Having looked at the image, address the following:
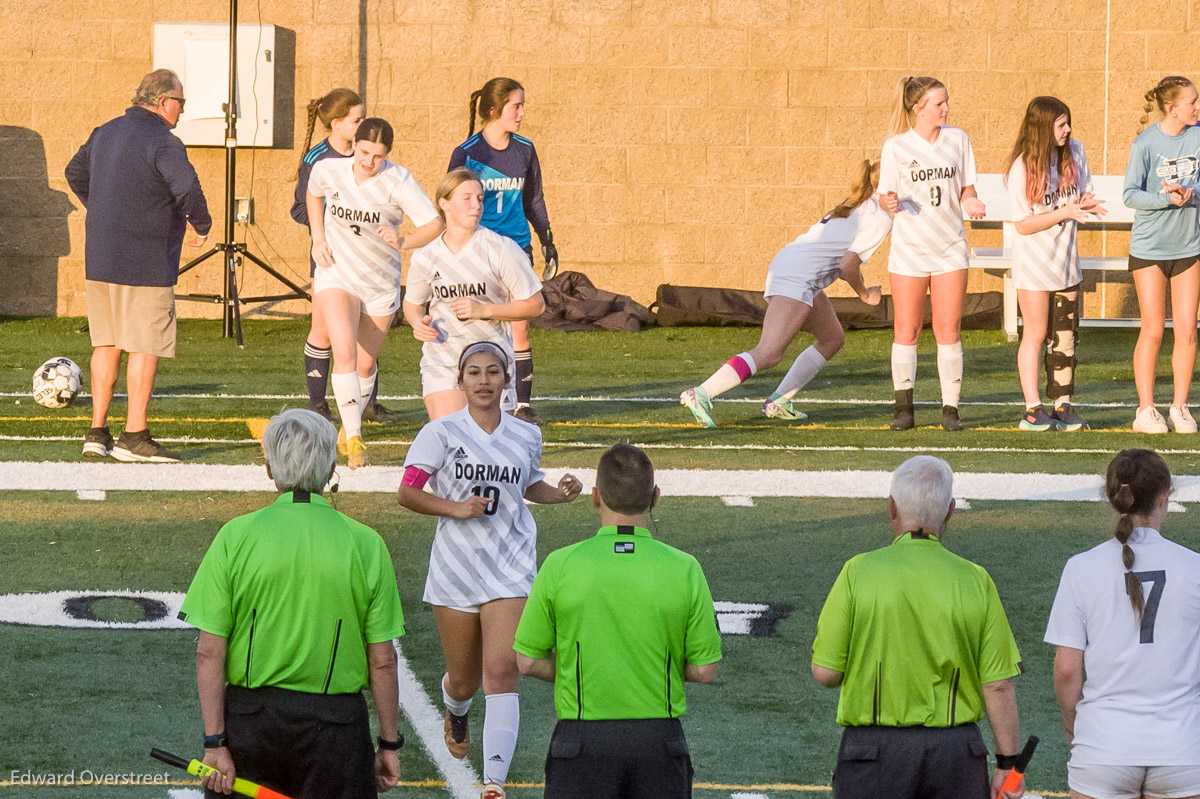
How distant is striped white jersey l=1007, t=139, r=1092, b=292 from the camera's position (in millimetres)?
9312

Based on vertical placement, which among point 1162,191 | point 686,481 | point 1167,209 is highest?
point 1162,191

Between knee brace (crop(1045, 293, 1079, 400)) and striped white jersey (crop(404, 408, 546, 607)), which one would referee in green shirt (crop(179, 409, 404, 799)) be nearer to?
striped white jersey (crop(404, 408, 546, 607))

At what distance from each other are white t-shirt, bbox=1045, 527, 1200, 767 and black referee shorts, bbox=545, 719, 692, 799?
0.89m

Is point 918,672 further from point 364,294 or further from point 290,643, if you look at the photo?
point 364,294

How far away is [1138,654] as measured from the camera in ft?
11.2

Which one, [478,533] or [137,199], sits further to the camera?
[137,199]

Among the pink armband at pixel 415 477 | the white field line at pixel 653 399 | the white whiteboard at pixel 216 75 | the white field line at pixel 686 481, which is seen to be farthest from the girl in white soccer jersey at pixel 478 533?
the white whiteboard at pixel 216 75

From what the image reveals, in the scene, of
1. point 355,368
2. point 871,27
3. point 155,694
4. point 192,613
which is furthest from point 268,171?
point 192,613

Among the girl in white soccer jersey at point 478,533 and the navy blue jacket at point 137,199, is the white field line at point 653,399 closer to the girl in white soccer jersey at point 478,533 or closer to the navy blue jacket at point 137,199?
the navy blue jacket at point 137,199

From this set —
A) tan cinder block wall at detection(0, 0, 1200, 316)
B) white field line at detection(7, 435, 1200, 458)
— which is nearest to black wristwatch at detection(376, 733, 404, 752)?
white field line at detection(7, 435, 1200, 458)

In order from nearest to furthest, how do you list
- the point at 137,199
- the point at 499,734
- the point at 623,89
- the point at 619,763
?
the point at 619,763
the point at 499,734
the point at 137,199
the point at 623,89

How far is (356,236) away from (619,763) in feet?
17.4

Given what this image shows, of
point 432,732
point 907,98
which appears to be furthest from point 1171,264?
point 432,732

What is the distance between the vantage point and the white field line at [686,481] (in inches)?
319
